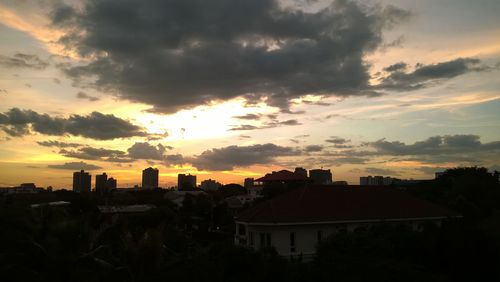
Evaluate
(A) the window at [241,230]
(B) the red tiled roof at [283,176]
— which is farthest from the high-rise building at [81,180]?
(A) the window at [241,230]

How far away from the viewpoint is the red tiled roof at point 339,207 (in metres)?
30.1

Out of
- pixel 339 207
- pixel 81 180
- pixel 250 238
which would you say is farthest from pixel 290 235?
pixel 81 180

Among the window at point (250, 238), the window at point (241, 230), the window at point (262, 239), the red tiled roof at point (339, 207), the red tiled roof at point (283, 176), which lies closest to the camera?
the window at point (262, 239)

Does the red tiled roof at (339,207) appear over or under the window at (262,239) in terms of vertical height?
over

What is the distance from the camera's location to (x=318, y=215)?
3048 centimetres

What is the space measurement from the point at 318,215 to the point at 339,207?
254cm

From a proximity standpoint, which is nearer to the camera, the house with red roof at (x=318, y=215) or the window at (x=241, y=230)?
the house with red roof at (x=318, y=215)

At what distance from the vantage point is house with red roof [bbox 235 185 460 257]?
1155 inches

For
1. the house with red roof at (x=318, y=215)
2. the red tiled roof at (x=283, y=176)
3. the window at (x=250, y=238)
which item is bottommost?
the window at (x=250, y=238)

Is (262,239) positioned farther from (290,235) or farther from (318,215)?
(318,215)

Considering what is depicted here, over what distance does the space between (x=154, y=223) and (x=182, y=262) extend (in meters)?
33.8

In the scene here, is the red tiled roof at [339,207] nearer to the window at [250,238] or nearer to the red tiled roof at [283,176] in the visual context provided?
the window at [250,238]

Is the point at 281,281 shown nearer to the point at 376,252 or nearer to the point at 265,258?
the point at 265,258

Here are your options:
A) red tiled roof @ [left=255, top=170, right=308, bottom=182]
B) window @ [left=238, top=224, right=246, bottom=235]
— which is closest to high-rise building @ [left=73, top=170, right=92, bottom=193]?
red tiled roof @ [left=255, top=170, right=308, bottom=182]
